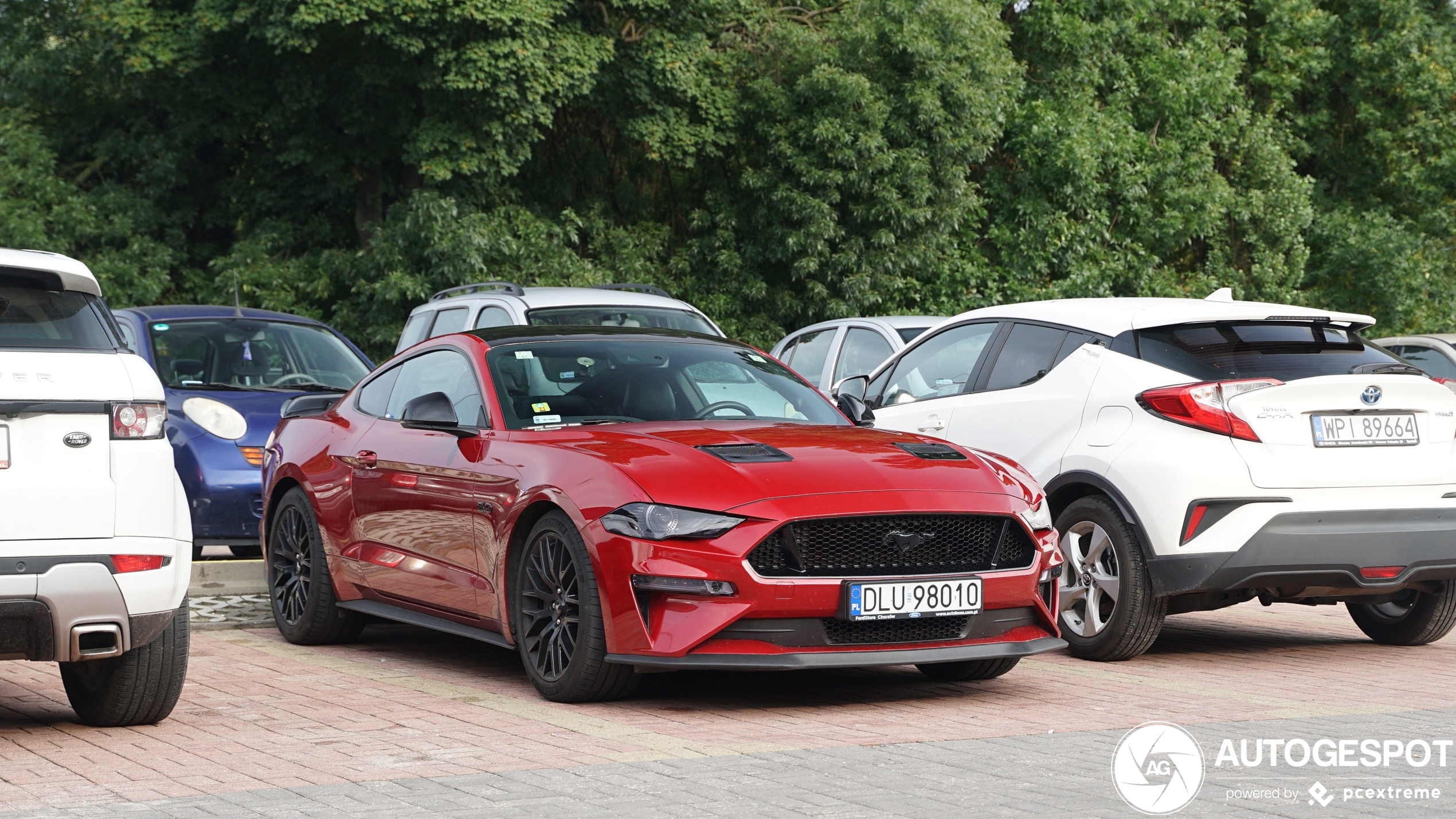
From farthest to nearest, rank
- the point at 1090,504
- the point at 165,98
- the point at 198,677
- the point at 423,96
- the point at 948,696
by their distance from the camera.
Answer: the point at 165,98 < the point at 423,96 < the point at 1090,504 < the point at 198,677 < the point at 948,696

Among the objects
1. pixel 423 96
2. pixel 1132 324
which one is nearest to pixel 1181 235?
pixel 423 96

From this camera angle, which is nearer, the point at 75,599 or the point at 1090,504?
the point at 75,599

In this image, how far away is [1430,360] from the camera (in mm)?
13969

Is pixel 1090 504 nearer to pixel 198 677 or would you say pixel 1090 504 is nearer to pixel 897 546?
pixel 897 546

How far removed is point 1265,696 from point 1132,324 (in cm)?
192

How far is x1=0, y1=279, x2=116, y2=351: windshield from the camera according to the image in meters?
5.62

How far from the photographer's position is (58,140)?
29422 millimetres

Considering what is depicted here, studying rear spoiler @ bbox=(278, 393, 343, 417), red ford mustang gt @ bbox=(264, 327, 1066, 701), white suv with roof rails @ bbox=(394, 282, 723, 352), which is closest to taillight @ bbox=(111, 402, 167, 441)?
red ford mustang gt @ bbox=(264, 327, 1066, 701)

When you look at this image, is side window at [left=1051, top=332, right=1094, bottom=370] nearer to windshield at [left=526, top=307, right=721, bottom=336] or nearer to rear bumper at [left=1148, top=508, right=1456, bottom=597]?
rear bumper at [left=1148, top=508, right=1456, bottom=597]

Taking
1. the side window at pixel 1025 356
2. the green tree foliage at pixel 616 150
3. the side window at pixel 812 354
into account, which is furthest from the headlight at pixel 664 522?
the green tree foliage at pixel 616 150

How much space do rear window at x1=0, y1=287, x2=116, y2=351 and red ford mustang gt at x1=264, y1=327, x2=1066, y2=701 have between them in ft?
5.63

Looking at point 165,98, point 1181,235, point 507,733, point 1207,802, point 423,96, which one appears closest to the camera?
point 1207,802

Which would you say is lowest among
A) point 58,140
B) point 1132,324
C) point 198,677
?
point 198,677

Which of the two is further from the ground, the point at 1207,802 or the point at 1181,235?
the point at 1181,235
